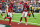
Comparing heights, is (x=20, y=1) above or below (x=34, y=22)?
above

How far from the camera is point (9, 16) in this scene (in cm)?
258

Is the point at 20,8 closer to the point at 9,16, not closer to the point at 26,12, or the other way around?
the point at 26,12

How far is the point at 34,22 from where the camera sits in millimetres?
2486

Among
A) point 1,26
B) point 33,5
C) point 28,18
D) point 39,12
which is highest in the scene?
point 33,5

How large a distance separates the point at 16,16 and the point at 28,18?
0.37 metres

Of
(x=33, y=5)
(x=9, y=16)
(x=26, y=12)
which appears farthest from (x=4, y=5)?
(x=33, y=5)

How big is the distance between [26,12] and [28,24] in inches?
14.3

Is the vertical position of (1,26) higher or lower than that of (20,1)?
lower

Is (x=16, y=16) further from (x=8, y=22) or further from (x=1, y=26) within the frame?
(x=1, y=26)

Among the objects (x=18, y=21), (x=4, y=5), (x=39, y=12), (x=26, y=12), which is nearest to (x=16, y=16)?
(x=18, y=21)

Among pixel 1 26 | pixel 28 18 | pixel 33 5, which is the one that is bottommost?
pixel 1 26

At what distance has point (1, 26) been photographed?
8.61 feet

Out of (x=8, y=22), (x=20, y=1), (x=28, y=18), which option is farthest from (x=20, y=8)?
(x=8, y=22)

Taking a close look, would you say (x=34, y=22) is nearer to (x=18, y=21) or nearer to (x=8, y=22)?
(x=18, y=21)
